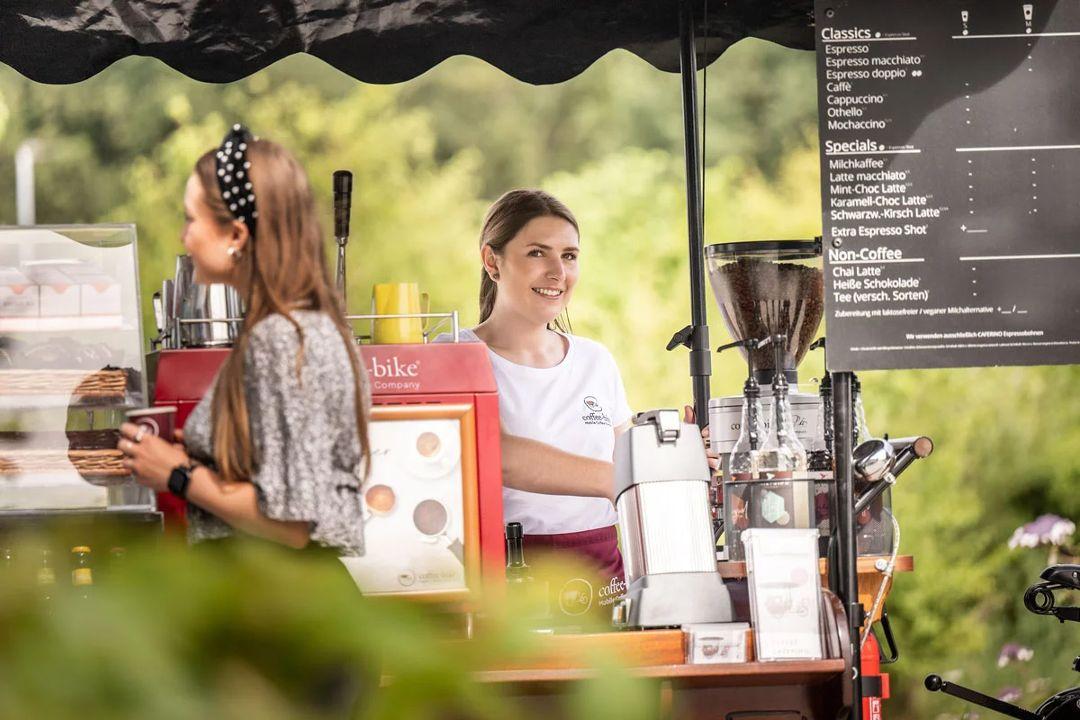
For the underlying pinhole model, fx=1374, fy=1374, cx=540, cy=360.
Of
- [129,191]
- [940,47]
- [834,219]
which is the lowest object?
[834,219]

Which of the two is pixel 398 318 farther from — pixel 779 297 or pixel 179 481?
pixel 779 297

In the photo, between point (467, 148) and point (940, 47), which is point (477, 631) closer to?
point (940, 47)

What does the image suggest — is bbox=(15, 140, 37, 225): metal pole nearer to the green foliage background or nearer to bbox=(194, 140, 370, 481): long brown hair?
the green foliage background

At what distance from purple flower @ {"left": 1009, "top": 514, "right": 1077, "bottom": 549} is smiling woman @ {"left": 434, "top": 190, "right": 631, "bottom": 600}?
23.6 feet

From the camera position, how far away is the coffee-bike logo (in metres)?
2.36

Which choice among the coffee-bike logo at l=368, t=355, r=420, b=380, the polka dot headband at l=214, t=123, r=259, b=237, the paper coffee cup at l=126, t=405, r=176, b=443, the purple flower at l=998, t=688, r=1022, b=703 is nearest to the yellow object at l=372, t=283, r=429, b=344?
the coffee-bike logo at l=368, t=355, r=420, b=380

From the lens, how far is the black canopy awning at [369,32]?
119 inches

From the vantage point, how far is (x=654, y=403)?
9.74 metres

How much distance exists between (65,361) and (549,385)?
1.19 metres

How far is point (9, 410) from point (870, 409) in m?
8.08

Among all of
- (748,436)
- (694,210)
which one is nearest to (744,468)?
(748,436)

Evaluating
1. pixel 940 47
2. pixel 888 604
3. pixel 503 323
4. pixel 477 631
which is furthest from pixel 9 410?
pixel 888 604

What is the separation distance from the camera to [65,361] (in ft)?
8.04

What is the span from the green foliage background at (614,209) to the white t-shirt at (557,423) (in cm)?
637
